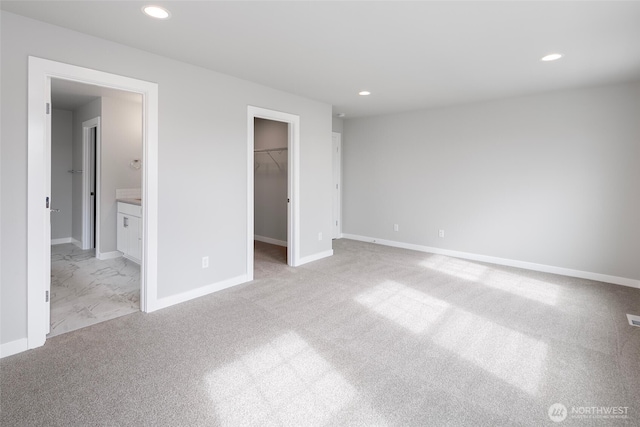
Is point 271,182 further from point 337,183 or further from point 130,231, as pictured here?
point 130,231

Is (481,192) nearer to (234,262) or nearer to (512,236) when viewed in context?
(512,236)

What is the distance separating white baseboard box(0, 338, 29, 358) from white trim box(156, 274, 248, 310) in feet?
3.16

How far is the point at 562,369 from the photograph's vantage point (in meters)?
2.22

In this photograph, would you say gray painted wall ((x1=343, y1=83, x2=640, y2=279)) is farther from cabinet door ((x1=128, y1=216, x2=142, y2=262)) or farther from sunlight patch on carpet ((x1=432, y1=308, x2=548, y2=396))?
cabinet door ((x1=128, y1=216, x2=142, y2=262))

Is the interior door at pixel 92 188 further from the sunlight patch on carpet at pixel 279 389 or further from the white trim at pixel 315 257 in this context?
the sunlight patch on carpet at pixel 279 389

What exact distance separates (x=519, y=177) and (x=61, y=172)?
294 inches

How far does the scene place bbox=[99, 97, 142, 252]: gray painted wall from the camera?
4980 millimetres

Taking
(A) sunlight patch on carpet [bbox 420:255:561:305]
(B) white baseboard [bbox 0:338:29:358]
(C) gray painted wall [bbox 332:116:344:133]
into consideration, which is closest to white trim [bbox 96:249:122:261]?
(B) white baseboard [bbox 0:338:29:358]

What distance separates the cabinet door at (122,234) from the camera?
487cm

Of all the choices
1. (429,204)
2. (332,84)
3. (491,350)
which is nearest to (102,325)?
(491,350)

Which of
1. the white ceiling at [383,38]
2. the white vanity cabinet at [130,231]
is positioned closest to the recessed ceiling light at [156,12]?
the white ceiling at [383,38]

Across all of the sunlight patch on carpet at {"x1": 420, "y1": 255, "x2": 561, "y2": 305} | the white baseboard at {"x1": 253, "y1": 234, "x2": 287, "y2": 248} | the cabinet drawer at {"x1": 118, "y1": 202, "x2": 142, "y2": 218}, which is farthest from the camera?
the white baseboard at {"x1": 253, "y1": 234, "x2": 287, "y2": 248}

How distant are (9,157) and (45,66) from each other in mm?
707

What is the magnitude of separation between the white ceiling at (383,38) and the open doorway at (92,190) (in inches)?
78.7
